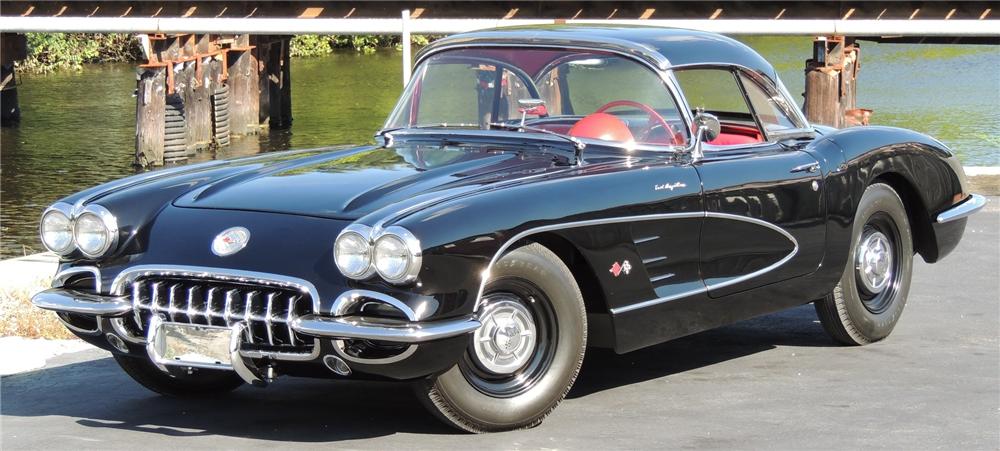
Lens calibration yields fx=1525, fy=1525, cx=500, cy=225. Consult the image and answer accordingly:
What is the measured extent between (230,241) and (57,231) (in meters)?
0.88

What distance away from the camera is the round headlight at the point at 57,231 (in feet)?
19.2

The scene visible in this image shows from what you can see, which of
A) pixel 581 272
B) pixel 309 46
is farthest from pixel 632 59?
pixel 309 46

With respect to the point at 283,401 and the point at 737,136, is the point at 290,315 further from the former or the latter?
the point at 737,136

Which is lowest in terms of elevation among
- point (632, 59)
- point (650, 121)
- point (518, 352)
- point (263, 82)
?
point (518, 352)

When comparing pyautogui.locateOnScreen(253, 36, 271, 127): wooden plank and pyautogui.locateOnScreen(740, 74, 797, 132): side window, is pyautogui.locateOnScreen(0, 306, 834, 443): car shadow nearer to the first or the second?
pyautogui.locateOnScreen(740, 74, 797, 132): side window

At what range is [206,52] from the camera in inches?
1001

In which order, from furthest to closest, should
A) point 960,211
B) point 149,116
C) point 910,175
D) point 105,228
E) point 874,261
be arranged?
point 149,116
point 960,211
point 910,175
point 874,261
point 105,228

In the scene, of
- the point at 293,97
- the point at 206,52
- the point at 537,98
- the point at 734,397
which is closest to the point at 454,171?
the point at 537,98

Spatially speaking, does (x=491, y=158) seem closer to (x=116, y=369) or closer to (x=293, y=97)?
(x=116, y=369)

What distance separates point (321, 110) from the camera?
3375cm

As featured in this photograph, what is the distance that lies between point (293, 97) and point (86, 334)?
32.1 metres

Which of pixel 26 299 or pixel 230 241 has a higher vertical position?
pixel 230 241

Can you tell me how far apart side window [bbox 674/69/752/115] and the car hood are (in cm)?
108

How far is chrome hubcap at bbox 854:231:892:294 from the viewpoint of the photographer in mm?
7402
